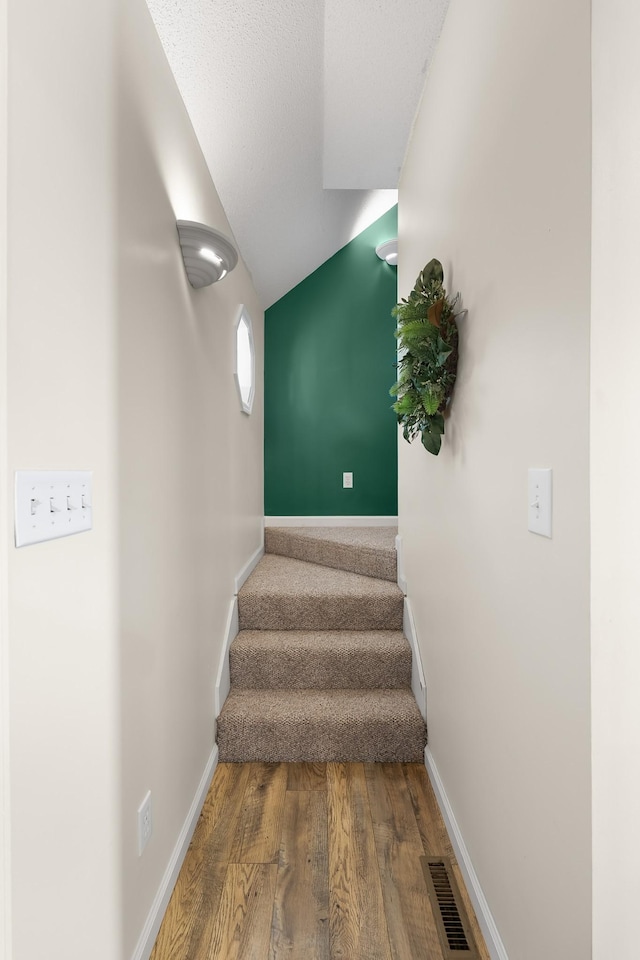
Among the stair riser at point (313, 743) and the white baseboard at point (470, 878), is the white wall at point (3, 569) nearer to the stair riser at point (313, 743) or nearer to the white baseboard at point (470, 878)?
the white baseboard at point (470, 878)

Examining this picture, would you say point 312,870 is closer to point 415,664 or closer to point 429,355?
point 415,664

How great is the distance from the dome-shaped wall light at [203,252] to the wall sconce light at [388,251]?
2.27m

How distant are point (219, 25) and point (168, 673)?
189 cm

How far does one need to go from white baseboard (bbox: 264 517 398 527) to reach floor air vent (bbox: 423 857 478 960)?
2.50 meters

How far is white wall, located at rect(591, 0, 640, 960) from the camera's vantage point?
28.8 inches

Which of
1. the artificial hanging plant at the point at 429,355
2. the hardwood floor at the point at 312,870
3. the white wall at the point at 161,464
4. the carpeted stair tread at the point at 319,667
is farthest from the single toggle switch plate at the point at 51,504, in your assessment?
the carpeted stair tread at the point at 319,667

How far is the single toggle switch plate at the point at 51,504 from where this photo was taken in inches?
30.0

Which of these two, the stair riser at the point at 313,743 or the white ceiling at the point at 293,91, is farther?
the stair riser at the point at 313,743

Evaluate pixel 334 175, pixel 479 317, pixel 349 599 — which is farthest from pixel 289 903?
pixel 334 175

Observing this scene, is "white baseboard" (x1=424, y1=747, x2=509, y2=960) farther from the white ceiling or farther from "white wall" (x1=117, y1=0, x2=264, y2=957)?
the white ceiling

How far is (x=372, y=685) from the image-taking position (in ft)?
7.73

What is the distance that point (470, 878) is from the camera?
1419mm

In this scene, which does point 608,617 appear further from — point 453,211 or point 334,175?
point 334,175

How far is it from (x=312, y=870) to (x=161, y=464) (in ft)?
4.17
